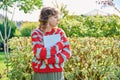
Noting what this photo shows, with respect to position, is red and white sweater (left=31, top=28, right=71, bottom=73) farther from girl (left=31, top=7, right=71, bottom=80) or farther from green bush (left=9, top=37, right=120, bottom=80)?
green bush (left=9, top=37, right=120, bottom=80)

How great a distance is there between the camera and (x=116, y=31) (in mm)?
13469

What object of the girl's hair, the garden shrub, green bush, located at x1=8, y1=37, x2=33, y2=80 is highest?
the girl's hair

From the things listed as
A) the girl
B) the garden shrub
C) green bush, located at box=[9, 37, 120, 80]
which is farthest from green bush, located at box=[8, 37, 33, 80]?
the garden shrub

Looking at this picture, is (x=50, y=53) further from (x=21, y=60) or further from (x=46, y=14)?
(x=21, y=60)

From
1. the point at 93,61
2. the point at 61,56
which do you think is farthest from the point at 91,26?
the point at 61,56

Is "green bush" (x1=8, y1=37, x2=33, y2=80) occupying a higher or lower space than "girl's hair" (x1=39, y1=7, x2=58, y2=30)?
lower

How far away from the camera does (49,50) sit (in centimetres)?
498

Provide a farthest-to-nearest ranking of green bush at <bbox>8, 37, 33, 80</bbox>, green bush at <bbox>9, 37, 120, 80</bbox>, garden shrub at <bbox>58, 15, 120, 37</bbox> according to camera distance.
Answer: garden shrub at <bbox>58, 15, 120, 37</bbox>
green bush at <bbox>8, 37, 33, 80</bbox>
green bush at <bbox>9, 37, 120, 80</bbox>

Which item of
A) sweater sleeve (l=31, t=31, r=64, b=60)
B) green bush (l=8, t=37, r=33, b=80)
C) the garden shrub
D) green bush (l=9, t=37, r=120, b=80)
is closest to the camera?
sweater sleeve (l=31, t=31, r=64, b=60)

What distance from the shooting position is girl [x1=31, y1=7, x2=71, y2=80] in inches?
197

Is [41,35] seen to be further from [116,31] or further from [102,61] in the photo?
[116,31]

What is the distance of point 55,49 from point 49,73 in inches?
11.9

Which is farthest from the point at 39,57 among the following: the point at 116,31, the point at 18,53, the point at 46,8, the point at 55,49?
the point at 116,31

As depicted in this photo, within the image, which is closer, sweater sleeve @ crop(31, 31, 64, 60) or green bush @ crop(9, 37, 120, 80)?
sweater sleeve @ crop(31, 31, 64, 60)
